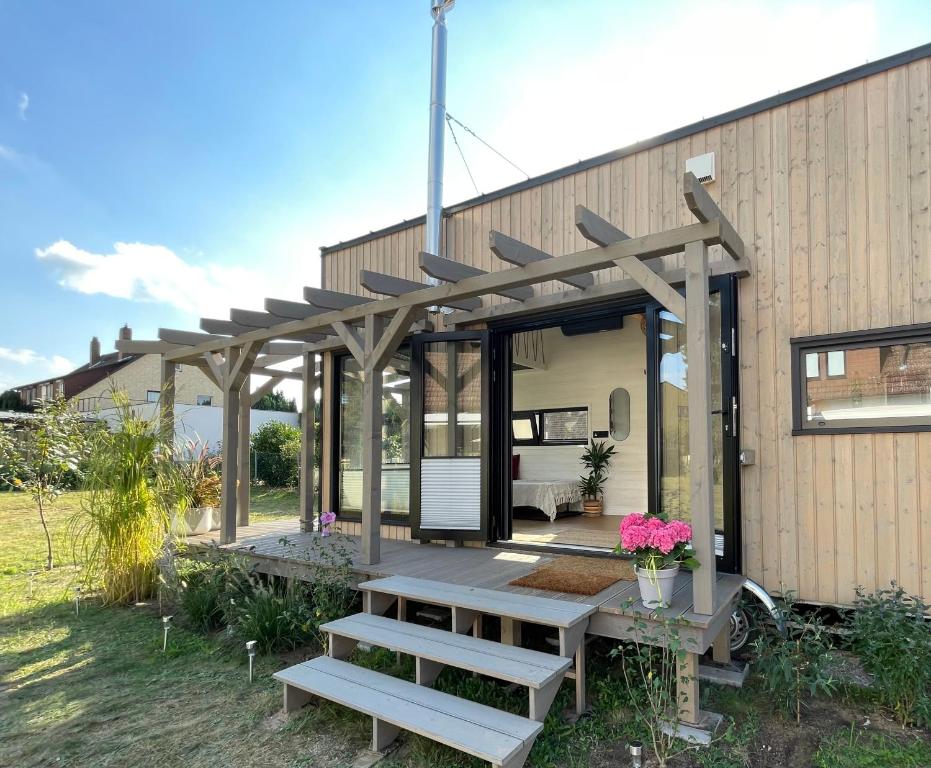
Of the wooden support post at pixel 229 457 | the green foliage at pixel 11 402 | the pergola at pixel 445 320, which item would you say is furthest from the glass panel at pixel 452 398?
the green foliage at pixel 11 402

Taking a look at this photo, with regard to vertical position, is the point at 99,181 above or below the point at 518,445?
above

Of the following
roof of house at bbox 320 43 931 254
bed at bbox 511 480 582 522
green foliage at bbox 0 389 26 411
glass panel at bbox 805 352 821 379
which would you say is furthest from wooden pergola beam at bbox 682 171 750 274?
green foliage at bbox 0 389 26 411

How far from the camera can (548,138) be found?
7.27m

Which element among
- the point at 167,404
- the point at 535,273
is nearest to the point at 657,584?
the point at 535,273

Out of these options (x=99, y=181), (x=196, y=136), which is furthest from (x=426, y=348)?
(x=99, y=181)

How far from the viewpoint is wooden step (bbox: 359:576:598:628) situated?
2.98m

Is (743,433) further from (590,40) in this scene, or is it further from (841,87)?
(590,40)

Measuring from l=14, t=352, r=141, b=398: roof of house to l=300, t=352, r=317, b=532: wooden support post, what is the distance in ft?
75.2

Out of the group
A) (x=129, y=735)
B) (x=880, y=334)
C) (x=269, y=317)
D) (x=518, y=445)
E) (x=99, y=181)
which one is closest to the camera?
(x=129, y=735)

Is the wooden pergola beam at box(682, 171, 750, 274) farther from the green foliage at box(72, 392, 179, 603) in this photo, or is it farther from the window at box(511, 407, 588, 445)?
the window at box(511, 407, 588, 445)

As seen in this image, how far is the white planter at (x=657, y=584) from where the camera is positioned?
295 centimetres

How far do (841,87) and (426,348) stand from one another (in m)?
3.76

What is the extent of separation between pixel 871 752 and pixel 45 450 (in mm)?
7120

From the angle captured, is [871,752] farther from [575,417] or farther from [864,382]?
[575,417]
